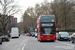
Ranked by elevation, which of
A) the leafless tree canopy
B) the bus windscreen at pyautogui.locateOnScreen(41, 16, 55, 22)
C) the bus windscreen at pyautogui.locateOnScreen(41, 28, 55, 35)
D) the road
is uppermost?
the leafless tree canopy

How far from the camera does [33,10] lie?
81.6 meters

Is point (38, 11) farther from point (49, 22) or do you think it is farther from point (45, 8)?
point (49, 22)

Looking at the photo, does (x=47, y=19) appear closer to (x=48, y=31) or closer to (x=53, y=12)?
(x=48, y=31)

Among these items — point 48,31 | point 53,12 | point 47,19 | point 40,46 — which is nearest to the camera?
point 40,46

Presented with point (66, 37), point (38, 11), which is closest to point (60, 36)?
point (66, 37)

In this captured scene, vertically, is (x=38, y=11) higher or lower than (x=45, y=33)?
higher

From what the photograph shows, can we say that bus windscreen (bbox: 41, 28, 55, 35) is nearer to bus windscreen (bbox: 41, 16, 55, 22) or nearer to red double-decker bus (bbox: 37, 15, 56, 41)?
red double-decker bus (bbox: 37, 15, 56, 41)

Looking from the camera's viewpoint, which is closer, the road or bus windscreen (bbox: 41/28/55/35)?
the road

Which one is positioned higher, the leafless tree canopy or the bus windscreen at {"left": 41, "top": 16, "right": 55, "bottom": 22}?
the leafless tree canopy

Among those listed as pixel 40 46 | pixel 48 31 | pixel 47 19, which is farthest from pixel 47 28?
pixel 40 46

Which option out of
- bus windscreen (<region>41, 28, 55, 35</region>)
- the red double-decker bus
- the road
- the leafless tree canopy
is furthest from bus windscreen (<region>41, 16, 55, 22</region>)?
the leafless tree canopy

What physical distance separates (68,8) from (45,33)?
1279 inches

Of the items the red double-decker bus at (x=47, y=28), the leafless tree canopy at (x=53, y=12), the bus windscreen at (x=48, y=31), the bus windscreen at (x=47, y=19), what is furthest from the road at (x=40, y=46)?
the leafless tree canopy at (x=53, y=12)

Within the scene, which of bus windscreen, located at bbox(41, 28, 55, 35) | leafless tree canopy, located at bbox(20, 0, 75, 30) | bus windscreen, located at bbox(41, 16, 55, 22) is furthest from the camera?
leafless tree canopy, located at bbox(20, 0, 75, 30)
